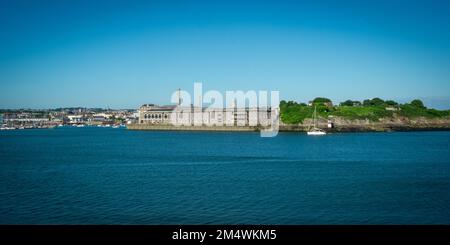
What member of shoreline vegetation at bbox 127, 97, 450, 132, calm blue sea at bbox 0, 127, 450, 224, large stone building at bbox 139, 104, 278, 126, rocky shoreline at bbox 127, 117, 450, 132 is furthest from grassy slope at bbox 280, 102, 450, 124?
calm blue sea at bbox 0, 127, 450, 224

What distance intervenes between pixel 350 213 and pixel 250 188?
389cm

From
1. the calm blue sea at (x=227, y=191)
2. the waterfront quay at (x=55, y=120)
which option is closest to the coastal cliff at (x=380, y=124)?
the calm blue sea at (x=227, y=191)

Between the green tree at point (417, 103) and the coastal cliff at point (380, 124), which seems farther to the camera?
the green tree at point (417, 103)

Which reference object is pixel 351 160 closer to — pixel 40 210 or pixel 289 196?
pixel 289 196

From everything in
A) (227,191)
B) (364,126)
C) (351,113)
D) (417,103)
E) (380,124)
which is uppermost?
(417,103)

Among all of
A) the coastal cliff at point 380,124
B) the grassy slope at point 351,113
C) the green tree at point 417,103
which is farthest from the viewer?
the green tree at point 417,103

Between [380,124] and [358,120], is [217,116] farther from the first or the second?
[380,124]

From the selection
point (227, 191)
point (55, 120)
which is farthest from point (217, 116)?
point (55, 120)

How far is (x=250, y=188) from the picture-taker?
13547mm

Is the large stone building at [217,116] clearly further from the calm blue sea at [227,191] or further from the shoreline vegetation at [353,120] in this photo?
the calm blue sea at [227,191]
